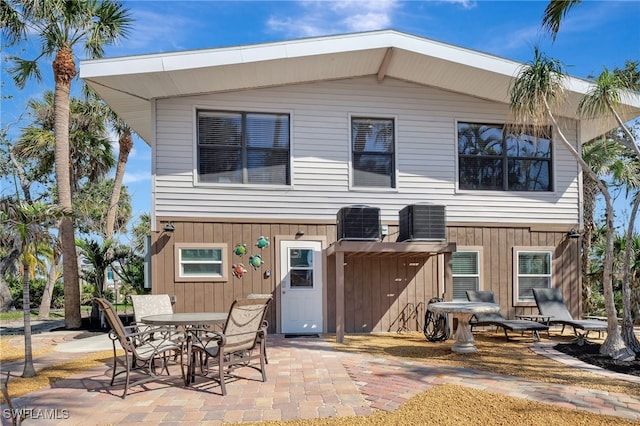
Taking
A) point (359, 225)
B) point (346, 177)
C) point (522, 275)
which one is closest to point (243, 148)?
point (346, 177)

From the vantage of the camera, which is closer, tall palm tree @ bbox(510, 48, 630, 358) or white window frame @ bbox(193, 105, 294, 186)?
tall palm tree @ bbox(510, 48, 630, 358)

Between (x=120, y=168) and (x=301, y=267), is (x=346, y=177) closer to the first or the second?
(x=301, y=267)

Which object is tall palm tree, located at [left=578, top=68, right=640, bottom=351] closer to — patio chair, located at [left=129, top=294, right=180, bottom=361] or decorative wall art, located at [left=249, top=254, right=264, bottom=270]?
decorative wall art, located at [left=249, top=254, right=264, bottom=270]

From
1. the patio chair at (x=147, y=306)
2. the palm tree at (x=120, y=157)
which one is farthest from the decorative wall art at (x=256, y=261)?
the palm tree at (x=120, y=157)

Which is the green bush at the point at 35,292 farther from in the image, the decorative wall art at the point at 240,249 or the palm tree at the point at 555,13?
the palm tree at the point at 555,13

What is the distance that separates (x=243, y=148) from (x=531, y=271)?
651cm

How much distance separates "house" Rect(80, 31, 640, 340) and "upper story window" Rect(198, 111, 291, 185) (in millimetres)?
27

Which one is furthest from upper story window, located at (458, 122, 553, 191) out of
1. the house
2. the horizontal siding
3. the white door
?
the white door

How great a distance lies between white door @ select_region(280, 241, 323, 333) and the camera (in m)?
8.23

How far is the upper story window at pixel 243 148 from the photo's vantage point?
27.1 feet

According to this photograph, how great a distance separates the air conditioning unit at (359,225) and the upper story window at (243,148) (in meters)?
Answer: 1.67

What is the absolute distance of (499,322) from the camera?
7.59 m

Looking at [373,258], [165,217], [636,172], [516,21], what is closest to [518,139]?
[516,21]

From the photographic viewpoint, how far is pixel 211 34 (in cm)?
1109
